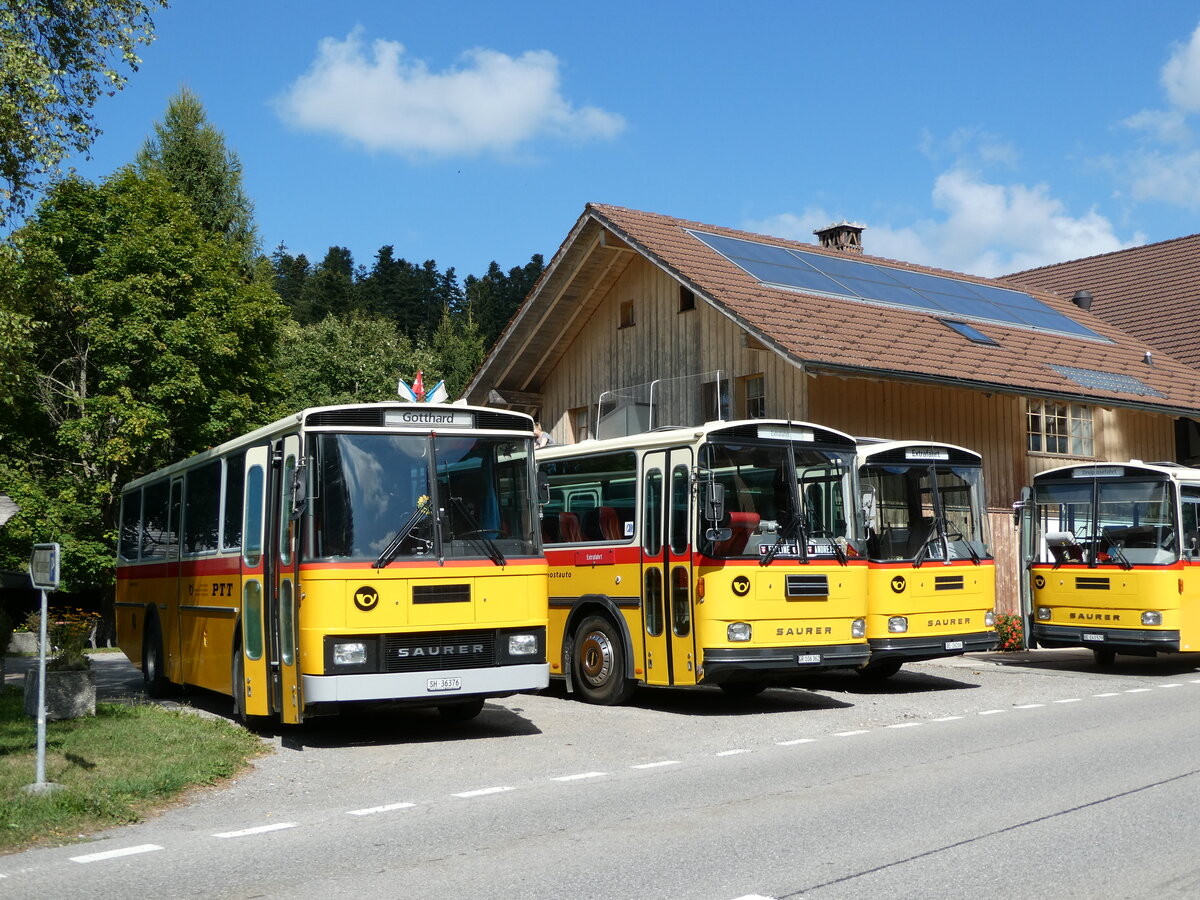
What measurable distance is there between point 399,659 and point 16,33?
784 centimetres

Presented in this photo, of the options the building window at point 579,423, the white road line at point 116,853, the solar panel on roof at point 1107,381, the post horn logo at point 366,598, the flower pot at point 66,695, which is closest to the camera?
the white road line at point 116,853

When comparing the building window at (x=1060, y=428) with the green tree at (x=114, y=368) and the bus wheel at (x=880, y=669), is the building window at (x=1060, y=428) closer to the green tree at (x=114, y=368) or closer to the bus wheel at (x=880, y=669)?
the bus wheel at (x=880, y=669)

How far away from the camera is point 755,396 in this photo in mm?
23531

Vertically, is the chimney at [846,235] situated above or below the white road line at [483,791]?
above

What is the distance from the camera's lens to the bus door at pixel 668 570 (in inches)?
547

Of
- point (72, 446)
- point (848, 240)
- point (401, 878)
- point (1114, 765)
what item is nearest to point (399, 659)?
point (401, 878)

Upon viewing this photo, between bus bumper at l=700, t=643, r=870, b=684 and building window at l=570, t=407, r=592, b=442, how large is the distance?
532 inches

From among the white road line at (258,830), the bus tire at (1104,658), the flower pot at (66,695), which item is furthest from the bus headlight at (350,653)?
the bus tire at (1104,658)

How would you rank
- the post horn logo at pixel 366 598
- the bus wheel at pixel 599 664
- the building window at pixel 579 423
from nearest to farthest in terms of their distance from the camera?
the post horn logo at pixel 366 598 < the bus wheel at pixel 599 664 < the building window at pixel 579 423

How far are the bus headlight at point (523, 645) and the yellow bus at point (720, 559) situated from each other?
87.1 inches

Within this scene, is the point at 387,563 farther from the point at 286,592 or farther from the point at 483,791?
the point at 483,791

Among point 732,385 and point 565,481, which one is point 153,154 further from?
point 565,481

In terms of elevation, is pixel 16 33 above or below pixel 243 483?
above

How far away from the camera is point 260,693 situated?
12.2 metres
